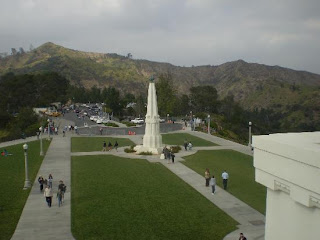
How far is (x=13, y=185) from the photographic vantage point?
20188mm

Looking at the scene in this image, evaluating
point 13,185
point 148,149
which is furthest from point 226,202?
point 148,149

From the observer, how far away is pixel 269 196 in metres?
7.06

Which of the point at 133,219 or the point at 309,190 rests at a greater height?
the point at 309,190

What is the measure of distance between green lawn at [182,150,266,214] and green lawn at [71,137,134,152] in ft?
30.5

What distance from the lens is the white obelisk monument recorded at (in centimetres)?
3055

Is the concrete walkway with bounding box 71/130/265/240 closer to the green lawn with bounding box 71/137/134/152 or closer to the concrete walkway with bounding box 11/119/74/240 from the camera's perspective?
the green lawn with bounding box 71/137/134/152

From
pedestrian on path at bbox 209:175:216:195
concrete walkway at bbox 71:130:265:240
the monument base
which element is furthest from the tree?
pedestrian on path at bbox 209:175:216:195

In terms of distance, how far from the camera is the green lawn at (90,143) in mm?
33656

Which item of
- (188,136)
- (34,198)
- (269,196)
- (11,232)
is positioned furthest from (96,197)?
(188,136)

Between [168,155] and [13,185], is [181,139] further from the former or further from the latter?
[13,185]

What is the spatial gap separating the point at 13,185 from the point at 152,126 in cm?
1333

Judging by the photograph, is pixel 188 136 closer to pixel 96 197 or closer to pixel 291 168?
pixel 96 197

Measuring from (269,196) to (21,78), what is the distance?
73.7 metres

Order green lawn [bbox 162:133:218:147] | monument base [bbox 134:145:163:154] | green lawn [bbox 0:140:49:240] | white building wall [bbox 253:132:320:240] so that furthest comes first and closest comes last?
green lawn [bbox 162:133:218:147], monument base [bbox 134:145:163:154], green lawn [bbox 0:140:49:240], white building wall [bbox 253:132:320:240]
